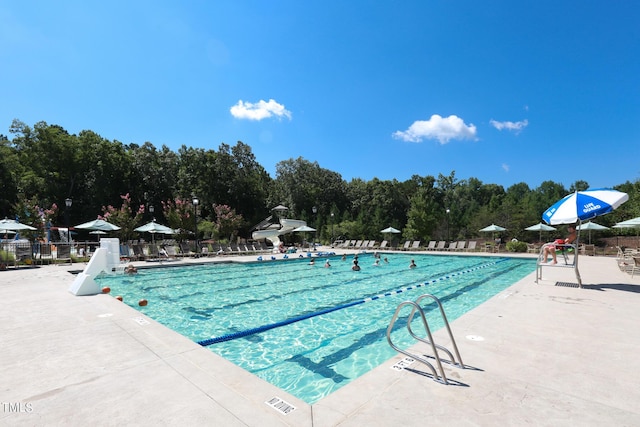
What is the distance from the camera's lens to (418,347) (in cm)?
349

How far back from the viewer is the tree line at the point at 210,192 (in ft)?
85.1

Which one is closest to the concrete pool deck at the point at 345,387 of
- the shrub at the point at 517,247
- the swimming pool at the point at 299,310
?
the swimming pool at the point at 299,310

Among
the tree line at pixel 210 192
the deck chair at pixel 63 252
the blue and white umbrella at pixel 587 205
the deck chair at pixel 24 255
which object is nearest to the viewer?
the blue and white umbrella at pixel 587 205

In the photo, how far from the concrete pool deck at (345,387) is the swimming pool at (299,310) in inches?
42.2

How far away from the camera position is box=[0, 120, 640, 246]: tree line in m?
25.9

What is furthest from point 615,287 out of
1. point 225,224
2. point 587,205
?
point 225,224

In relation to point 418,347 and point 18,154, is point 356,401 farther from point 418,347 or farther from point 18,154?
point 18,154

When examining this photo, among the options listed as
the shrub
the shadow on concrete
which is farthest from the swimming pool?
the shrub

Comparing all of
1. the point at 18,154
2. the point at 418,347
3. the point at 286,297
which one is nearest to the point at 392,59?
the point at 286,297

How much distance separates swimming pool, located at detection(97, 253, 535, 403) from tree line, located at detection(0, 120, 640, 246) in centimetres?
1263

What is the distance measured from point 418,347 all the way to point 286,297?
16.7 ft

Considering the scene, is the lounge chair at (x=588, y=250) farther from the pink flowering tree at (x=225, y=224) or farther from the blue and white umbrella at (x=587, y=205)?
the pink flowering tree at (x=225, y=224)

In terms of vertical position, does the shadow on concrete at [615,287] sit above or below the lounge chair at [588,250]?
above

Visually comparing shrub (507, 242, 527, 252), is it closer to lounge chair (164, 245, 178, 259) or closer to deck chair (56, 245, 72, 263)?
lounge chair (164, 245, 178, 259)
